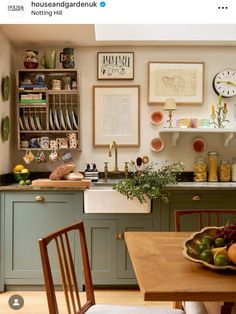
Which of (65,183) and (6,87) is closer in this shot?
(65,183)

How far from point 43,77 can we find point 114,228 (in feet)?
5.05

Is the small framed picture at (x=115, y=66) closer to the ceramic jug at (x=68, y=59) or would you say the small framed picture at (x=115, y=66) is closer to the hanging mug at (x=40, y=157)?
the ceramic jug at (x=68, y=59)

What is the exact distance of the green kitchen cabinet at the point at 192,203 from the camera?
11.5 ft

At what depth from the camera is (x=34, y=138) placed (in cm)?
404

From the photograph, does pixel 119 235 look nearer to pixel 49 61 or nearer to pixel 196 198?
pixel 196 198

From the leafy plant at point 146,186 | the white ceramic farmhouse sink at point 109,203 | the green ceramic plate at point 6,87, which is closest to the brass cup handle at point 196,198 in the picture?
the leafy plant at point 146,186

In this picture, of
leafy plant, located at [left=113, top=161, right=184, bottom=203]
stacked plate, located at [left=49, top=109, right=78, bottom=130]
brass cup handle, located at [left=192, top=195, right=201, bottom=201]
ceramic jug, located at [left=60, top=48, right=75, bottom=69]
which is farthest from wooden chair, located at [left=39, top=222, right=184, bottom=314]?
ceramic jug, located at [left=60, top=48, right=75, bottom=69]

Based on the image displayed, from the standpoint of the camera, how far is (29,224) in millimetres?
3523

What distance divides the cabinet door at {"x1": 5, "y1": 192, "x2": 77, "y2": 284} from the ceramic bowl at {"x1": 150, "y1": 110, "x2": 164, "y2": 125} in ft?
3.76

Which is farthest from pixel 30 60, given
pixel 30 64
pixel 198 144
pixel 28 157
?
pixel 198 144

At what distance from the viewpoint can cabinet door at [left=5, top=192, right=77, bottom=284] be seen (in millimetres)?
3510

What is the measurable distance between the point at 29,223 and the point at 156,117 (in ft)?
5.11

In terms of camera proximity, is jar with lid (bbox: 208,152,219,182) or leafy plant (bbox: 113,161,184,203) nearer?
leafy plant (bbox: 113,161,184,203)
